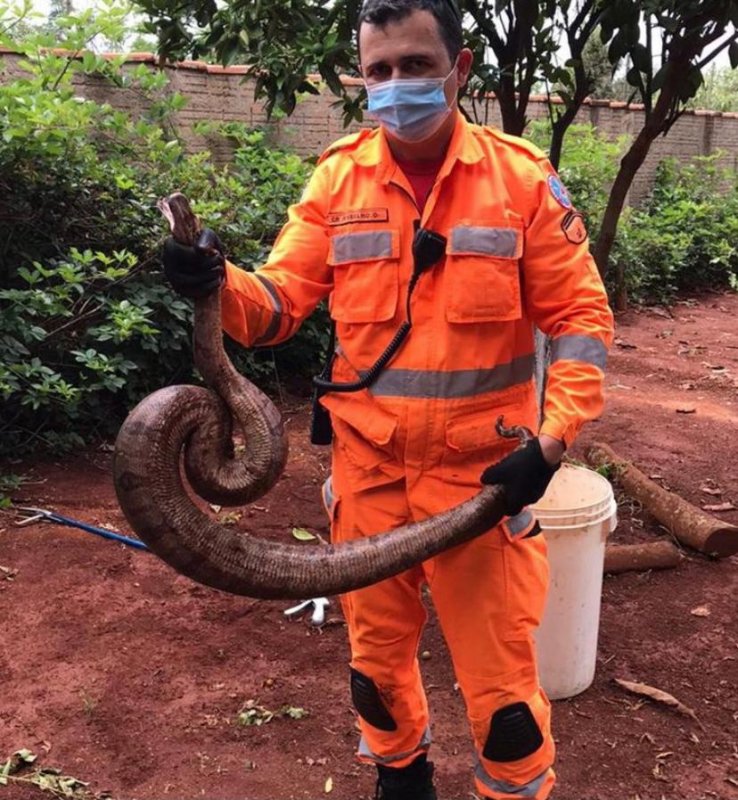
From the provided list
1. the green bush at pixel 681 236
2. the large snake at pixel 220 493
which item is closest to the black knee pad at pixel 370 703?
the large snake at pixel 220 493

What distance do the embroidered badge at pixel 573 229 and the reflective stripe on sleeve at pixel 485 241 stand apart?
14cm

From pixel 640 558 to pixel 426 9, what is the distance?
329cm

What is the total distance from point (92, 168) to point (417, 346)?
4534 mm

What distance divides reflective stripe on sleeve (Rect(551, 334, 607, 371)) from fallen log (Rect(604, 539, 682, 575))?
98.2 inches

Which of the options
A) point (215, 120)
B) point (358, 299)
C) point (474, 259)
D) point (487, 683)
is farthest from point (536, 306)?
point (215, 120)

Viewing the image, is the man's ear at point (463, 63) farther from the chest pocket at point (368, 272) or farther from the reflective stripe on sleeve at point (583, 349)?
the reflective stripe on sleeve at point (583, 349)

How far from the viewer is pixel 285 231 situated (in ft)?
8.77

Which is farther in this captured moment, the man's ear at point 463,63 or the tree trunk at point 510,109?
the tree trunk at point 510,109

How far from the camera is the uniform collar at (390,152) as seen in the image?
2420 millimetres

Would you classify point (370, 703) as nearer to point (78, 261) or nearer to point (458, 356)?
point (458, 356)

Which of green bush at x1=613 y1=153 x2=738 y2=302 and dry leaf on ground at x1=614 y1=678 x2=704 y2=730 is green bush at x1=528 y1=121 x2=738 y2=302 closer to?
green bush at x1=613 y1=153 x2=738 y2=302

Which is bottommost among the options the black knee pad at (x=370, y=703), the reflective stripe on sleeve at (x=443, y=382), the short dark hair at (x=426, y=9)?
the black knee pad at (x=370, y=703)

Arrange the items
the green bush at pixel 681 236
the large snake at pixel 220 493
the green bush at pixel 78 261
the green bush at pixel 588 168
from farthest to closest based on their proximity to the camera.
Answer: the green bush at pixel 681 236
the green bush at pixel 588 168
the green bush at pixel 78 261
the large snake at pixel 220 493

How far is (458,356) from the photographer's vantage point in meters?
2.40
